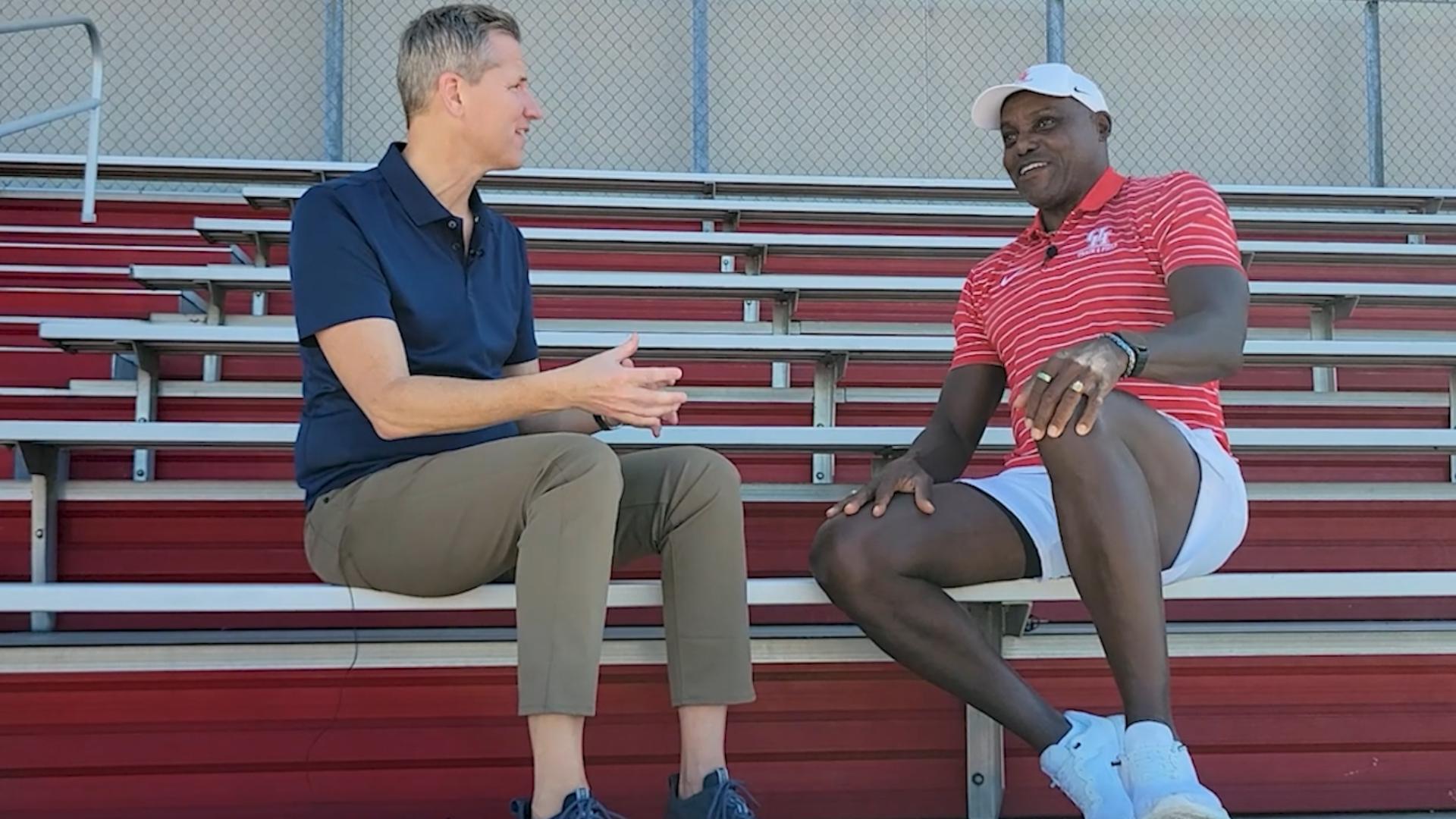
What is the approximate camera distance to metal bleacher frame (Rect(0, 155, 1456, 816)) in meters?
1.41

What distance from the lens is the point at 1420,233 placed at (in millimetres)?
3416

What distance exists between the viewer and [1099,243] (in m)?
1.49

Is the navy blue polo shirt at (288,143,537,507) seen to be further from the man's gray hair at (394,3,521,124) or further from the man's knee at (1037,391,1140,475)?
the man's knee at (1037,391,1140,475)

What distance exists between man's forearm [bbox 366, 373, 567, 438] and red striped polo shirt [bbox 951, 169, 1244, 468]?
1.68 ft

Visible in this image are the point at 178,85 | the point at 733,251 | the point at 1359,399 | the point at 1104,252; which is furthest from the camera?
the point at 178,85

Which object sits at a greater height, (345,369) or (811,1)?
(811,1)

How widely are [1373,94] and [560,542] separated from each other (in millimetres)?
3388

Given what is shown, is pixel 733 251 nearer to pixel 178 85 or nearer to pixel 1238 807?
pixel 1238 807

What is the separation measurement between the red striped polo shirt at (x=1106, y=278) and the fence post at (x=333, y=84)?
2.35 m

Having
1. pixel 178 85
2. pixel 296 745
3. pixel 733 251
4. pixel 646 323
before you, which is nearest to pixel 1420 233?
pixel 733 251

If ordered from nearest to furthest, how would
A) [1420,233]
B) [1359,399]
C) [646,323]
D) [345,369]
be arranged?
[345,369], [1359,399], [646,323], [1420,233]

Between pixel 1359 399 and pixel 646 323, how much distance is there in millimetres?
1294

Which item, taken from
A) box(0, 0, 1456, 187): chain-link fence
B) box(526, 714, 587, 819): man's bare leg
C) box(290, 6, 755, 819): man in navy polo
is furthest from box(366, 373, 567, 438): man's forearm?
box(0, 0, 1456, 187): chain-link fence

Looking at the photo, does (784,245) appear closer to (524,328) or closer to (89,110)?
(524,328)
